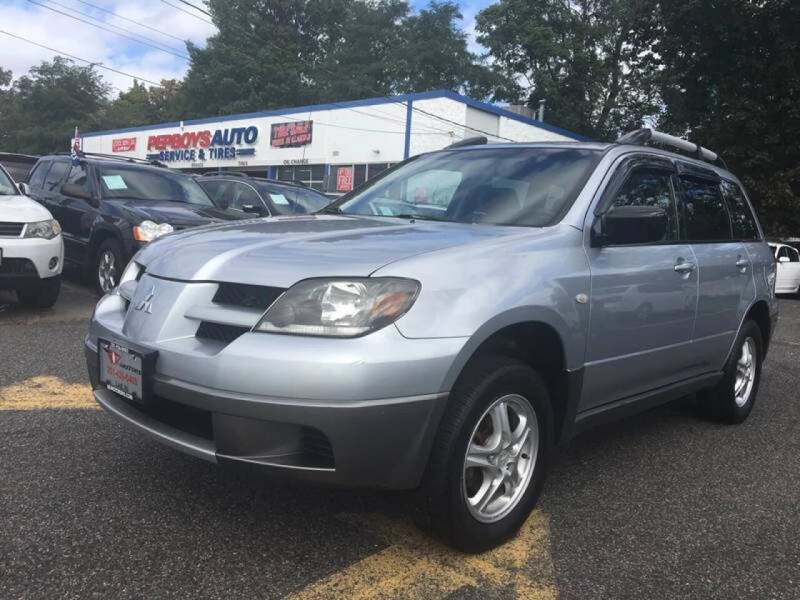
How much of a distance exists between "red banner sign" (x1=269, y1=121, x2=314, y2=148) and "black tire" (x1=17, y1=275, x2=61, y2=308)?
22.4 metres

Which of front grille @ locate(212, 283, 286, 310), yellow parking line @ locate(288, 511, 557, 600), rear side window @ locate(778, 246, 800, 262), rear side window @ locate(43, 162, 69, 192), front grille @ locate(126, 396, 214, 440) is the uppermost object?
rear side window @ locate(43, 162, 69, 192)

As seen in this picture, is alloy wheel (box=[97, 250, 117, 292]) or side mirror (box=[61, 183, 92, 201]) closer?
alloy wheel (box=[97, 250, 117, 292])

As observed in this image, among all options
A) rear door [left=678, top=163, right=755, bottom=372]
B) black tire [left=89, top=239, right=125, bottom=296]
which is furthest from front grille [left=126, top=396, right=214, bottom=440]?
black tire [left=89, top=239, right=125, bottom=296]

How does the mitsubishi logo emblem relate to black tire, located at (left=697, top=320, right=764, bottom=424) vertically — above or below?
above

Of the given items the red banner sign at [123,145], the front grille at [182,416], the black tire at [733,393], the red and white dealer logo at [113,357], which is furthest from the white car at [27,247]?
the red banner sign at [123,145]

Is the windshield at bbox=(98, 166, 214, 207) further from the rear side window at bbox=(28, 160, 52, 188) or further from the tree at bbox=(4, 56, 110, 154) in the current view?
the tree at bbox=(4, 56, 110, 154)

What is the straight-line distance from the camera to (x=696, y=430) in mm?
4570

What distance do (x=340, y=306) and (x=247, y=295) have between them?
0.37m

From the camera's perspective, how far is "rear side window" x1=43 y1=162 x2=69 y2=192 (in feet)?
29.0

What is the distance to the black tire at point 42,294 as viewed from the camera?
673cm

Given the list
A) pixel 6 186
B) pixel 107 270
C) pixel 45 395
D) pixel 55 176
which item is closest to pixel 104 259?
pixel 107 270

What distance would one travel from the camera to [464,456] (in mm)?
2445

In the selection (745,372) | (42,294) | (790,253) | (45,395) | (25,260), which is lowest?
(45,395)

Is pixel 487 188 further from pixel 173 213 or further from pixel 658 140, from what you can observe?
pixel 173 213
